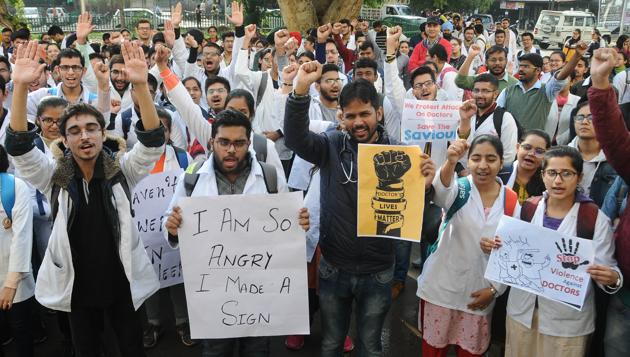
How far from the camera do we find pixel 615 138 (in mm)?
2600

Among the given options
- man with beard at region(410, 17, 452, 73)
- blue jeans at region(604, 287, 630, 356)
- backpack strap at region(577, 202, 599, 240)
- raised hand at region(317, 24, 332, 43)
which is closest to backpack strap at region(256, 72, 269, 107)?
raised hand at region(317, 24, 332, 43)

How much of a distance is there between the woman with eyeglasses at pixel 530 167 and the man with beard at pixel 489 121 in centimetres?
49

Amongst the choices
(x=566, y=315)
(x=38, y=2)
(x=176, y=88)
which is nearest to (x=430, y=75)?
(x=176, y=88)

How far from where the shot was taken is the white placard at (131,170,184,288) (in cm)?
360

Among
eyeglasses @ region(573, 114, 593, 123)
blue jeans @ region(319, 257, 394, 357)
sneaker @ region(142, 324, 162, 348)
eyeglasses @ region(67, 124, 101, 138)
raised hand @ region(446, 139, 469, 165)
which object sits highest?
eyeglasses @ region(67, 124, 101, 138)

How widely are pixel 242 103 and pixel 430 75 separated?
1890 mm

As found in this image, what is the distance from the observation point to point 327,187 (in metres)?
3.01

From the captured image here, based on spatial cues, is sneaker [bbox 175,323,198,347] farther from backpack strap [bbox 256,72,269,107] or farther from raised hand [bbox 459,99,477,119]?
raised hand [bbox 459,99,477,119]

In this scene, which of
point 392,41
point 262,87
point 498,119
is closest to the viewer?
point 498,119

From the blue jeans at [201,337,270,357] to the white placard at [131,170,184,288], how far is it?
0.72 metres

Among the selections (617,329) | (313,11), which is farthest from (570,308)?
(313,11)

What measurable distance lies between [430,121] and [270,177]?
140cm

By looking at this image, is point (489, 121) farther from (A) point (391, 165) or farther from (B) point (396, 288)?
(A) point (391, 165)

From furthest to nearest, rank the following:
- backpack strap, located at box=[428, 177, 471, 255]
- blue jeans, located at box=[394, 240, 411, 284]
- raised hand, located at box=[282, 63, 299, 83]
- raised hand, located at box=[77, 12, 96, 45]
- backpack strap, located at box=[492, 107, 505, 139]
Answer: raised hand, located at box=[77, 12, 96, 45] → blue jeans, located at box=[394, 240, 411, 284] → backpack strap, located at box=[492, 107, 505, 139] → raised hand, located at box=[282, 63, 299, 83] → backpack strap, located at box=[428, 177, 471, 255]
